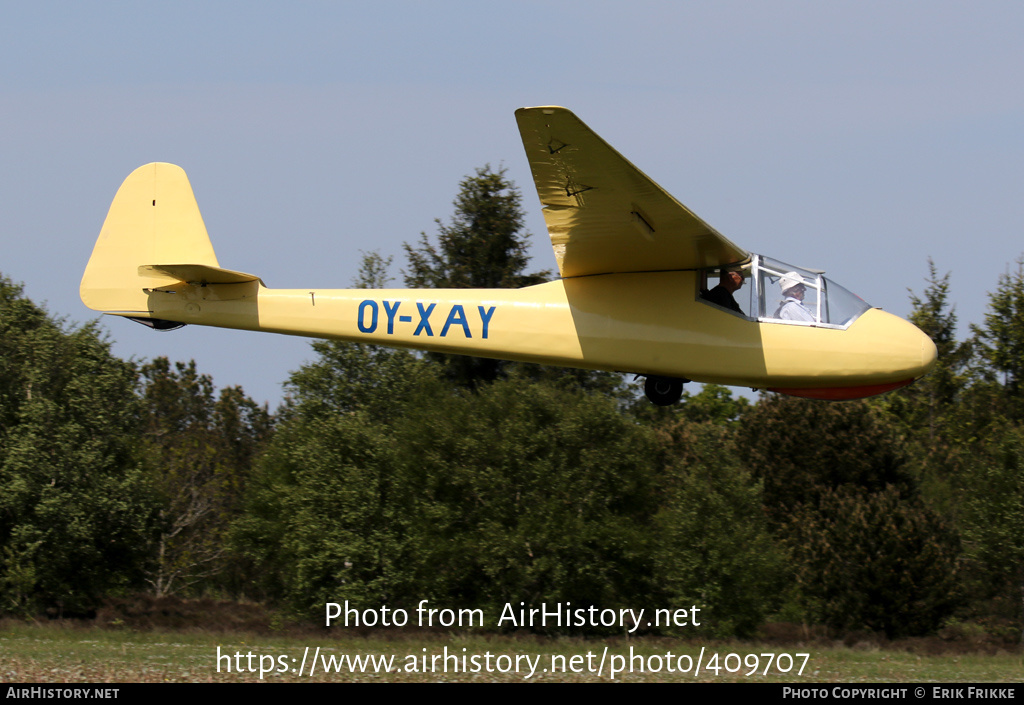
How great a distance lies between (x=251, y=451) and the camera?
57656 millimetres

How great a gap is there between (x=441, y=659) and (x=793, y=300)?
1416 centimetres

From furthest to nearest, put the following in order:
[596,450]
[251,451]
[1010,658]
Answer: [251,451] < [596,450] < [1010,658]

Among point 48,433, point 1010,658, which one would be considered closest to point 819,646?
point 1010,658

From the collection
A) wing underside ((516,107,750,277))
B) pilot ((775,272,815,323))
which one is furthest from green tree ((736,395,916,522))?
wing underside ((516,107,750,277))

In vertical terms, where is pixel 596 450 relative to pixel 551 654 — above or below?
above

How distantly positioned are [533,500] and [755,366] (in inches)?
811

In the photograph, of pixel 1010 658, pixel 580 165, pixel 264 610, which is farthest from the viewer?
pixel 264 610

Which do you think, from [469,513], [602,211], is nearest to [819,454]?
[469,513]

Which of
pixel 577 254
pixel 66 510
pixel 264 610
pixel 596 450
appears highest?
pixel 577 254

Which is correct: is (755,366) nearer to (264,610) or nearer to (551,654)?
(551,654)

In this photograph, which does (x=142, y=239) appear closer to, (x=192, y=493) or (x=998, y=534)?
(x=192, y=493)

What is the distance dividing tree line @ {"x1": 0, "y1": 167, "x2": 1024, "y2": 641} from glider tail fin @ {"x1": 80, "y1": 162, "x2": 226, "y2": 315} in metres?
18.2

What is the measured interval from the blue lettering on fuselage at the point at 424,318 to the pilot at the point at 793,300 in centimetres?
335

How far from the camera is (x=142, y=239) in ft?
48.2
